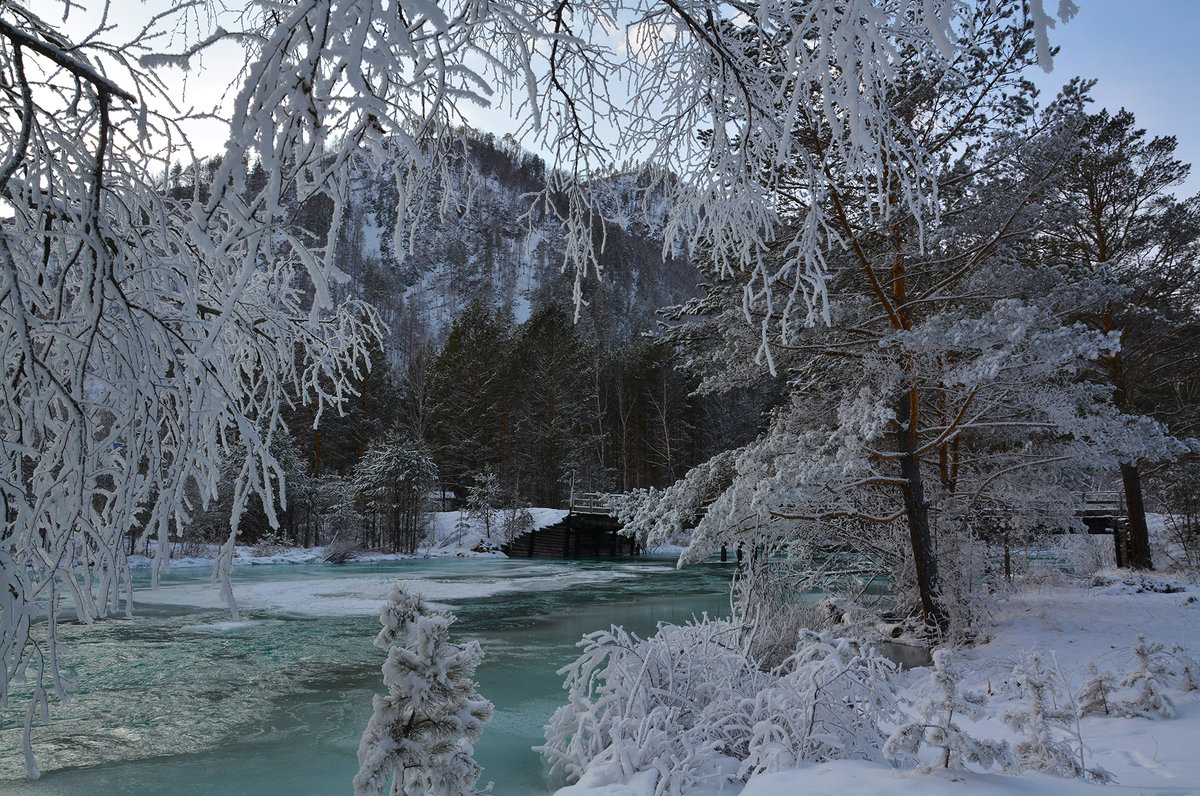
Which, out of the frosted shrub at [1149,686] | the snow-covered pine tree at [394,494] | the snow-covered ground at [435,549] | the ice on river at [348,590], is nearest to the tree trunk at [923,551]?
the frosted shrub at [1149,686]

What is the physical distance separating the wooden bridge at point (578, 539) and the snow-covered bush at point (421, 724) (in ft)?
72.3

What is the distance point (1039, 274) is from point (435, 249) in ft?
237

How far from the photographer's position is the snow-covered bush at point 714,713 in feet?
11.4

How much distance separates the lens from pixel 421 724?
103 inches

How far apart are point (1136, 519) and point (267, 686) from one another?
14.5 m

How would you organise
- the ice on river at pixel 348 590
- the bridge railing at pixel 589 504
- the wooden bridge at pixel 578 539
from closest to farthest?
the ice on river at pixel 348 590, the wooden bridge at pixel 578 539, the bridge railing at pixel 589 504

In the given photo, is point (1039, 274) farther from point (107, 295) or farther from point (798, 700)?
point (107, 295)

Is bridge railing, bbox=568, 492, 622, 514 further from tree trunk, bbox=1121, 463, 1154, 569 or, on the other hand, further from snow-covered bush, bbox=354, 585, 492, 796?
snow-covered bush, bbox=354, 585, 492, 796

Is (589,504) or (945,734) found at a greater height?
(589,504)

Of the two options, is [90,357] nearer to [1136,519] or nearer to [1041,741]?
[1041,741]

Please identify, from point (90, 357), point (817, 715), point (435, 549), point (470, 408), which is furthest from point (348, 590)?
point (470, 408)

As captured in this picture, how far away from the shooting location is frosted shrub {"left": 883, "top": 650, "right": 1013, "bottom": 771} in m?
2.90

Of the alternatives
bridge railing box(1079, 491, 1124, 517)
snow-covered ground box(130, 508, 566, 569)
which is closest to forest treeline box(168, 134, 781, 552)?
snow-covered ground box(130, 508, 566, 569)

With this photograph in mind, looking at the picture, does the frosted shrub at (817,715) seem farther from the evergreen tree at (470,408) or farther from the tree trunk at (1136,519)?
the evergreen tree at (470,408)
